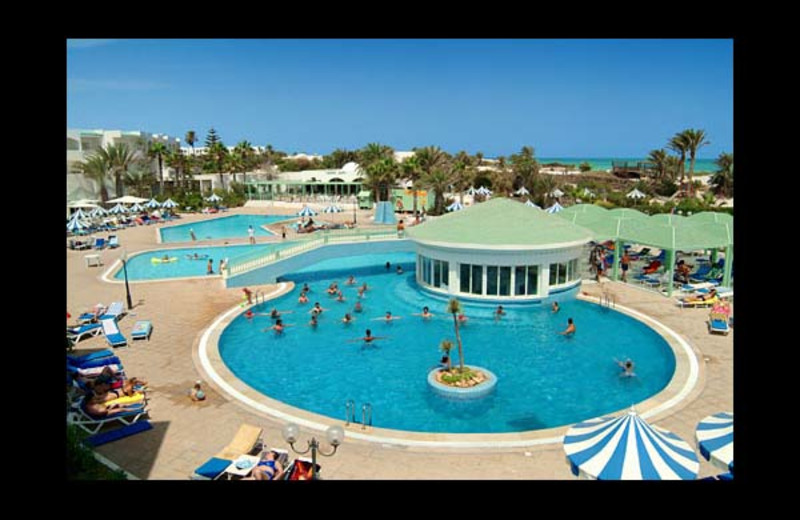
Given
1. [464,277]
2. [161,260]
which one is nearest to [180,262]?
[161,260]

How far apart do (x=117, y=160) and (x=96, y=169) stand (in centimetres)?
265

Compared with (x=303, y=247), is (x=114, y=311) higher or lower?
lower

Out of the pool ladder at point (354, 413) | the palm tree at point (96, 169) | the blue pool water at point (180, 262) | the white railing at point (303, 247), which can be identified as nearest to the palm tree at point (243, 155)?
the palm tree at point (96, 169)

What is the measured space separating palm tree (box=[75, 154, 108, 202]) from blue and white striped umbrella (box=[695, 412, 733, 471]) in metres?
67.6

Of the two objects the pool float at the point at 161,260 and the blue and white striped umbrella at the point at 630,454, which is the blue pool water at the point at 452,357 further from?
the pool float at the point at 161,260

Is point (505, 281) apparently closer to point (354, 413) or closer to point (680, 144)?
point (354, 413)

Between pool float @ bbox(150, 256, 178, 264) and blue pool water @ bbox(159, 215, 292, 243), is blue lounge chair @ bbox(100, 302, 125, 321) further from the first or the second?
blue pool water @ bbox(159, 215, 292, 243)

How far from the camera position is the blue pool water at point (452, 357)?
14.8m

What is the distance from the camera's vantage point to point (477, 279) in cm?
2533
